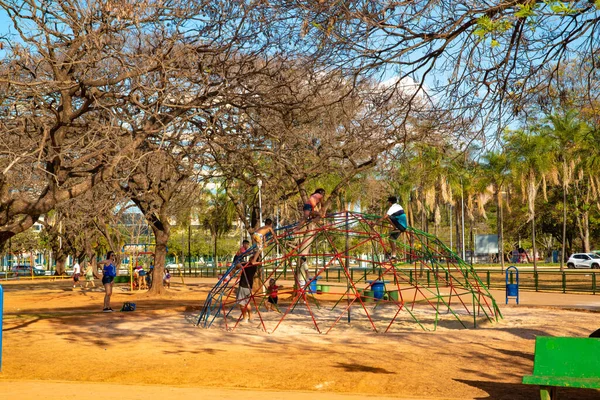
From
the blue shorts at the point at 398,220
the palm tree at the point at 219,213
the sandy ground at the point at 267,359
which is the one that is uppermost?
the palm tree at the point at 219,213

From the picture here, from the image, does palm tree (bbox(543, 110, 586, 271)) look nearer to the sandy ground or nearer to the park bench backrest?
the sandy ground

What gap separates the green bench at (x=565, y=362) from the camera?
669 cm

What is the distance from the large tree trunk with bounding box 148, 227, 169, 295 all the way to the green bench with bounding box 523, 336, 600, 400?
67.1 ft

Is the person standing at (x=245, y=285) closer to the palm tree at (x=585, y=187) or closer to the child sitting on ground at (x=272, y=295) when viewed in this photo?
the child sitting on ground at (x=272, y=295)

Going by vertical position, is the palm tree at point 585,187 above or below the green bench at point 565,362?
above

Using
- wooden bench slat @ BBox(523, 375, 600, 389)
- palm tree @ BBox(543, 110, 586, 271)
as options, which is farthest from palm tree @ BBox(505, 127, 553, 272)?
wooden bench slat @ BBox(523, 375, 600, 389)

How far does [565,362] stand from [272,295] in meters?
11.4

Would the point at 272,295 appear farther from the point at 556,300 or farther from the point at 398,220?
the point at 556,300

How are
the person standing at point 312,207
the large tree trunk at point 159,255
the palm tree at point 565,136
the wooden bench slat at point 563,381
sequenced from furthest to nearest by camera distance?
the palm tree at point 565,136 → the large tree trunk at point 159,255 → the person standing at point 312,207 → the wooden bench slat at point 563,381

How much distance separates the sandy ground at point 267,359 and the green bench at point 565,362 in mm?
870

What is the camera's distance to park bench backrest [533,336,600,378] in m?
6.97

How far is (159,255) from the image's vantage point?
26.9 m

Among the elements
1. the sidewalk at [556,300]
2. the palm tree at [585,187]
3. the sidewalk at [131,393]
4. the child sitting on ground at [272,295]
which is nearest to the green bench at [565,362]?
the sidewalk at [131,393]

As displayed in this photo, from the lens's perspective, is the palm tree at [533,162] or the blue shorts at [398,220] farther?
the palm tree at [533,162]
